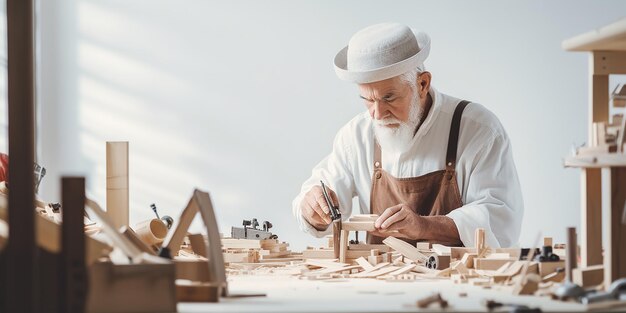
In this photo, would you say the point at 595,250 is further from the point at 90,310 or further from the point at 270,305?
the point at 90,310

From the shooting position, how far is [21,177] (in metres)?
2.24

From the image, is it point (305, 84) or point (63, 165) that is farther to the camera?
point (63, 165)

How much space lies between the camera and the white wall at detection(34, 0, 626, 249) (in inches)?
362

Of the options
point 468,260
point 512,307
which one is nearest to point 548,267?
point 468,260

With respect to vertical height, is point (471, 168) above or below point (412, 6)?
below

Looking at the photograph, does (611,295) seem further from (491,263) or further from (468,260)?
(468,260)

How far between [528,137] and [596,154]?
21.4ft

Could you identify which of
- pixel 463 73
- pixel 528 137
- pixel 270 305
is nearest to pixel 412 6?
pixel 463 73

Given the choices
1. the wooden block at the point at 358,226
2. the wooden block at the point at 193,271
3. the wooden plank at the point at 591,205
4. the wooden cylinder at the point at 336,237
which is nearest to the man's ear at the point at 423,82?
the wooden block at the point at 358,226

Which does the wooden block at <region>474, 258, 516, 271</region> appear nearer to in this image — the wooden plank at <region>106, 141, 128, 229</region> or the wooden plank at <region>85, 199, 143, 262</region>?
the wooden plank at <region>85, 199, 143, 262</region>

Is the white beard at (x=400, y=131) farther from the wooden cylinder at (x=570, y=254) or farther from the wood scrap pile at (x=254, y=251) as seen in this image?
the wooden cylinder at (x=570, y=254)

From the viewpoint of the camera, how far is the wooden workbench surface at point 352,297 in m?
2.50

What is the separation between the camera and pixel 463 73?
9.34m

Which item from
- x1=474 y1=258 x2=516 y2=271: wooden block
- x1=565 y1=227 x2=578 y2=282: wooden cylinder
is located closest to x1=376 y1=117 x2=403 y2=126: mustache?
x1=474 y1=258 x2=516 y2=271: wooden block
